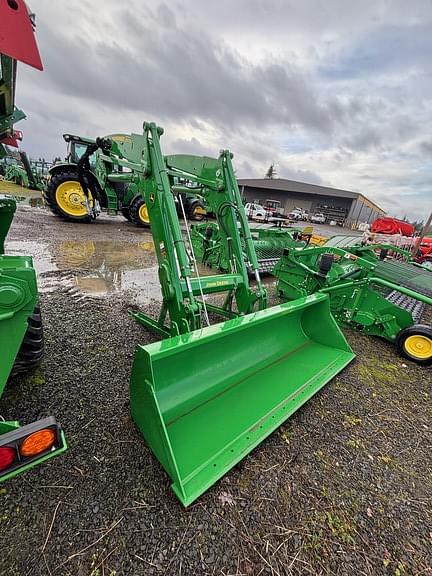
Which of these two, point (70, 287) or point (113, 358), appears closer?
point (113, 358)

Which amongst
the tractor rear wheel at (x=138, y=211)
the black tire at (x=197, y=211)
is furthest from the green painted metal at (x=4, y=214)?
the black tire at (x=197, y=211)


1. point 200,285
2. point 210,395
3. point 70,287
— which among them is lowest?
point 70,287

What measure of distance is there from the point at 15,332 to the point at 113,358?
1541 millimetres

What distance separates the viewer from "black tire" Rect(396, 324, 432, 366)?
313 cm

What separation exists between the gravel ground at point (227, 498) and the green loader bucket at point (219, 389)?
17 centimetres

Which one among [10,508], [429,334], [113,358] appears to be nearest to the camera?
[10,508]

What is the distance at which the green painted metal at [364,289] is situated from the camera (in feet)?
11.1

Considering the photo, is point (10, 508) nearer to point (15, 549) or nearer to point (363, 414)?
point (15, 549)

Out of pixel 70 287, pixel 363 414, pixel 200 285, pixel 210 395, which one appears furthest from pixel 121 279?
pixel 363 414

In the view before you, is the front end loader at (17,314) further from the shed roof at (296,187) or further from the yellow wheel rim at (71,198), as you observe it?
the shed roof at (296,187)

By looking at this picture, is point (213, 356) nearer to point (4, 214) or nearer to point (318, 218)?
point (4, 214)

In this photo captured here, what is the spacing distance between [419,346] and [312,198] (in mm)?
43785

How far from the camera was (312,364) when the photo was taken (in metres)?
2.70

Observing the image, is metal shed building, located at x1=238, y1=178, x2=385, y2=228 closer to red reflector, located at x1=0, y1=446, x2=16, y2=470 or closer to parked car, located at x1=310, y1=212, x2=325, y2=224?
parked car, located at x1=310, y1=212, x2=325, y2=224
